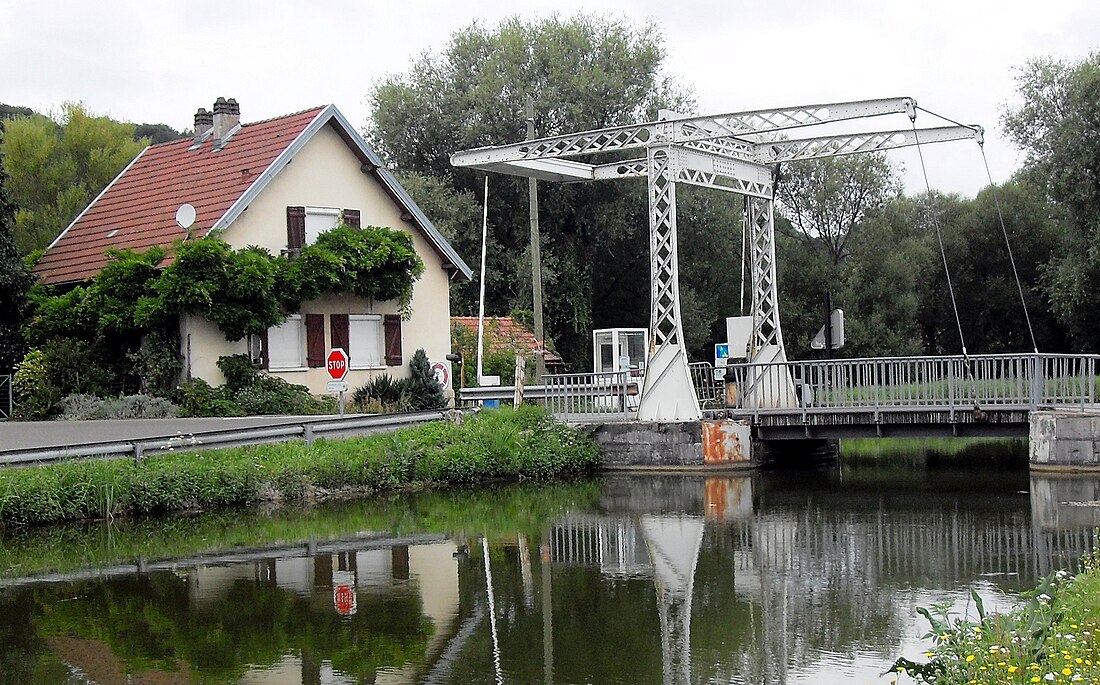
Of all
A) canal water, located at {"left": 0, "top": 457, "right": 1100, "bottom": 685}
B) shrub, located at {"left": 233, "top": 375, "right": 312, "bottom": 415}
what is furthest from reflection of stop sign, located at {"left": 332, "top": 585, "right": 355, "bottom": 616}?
shrub, located at {"left": 233, "top": 375, "right": 312, "bottom": 415}

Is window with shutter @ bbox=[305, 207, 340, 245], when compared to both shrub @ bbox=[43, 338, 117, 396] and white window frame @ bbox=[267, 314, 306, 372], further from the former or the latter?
shrub @ bbox=[43, 338, 117, 396]

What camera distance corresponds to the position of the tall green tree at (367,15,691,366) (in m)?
47.2

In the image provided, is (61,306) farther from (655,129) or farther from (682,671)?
(682,671)

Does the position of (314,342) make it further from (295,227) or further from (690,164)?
(690,164)

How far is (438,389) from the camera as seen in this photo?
34250 millimetres

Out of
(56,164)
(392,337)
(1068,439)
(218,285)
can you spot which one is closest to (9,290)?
(218,285)

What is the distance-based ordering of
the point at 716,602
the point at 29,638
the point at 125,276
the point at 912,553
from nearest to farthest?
1. the point at 29,638
2. the point at 716,602
3. the point at 912,553
4. the point at 125,276

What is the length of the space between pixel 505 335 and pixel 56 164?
19.4 m

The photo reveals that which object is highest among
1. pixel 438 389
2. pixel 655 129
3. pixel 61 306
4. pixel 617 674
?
pixel 655 129

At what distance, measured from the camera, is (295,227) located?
1310 inches

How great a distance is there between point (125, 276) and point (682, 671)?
22.8 metres

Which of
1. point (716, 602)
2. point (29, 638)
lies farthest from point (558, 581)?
point (29, 638)

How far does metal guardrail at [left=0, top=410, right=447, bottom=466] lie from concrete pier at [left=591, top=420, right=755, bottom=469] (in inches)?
156

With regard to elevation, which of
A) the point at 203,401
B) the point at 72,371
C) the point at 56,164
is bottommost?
the point at 203,401
